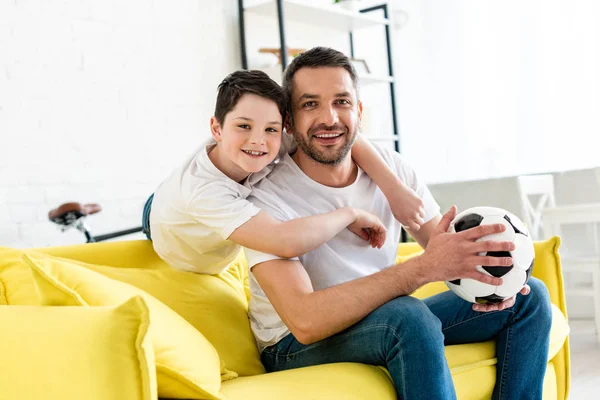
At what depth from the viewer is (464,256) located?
152 centimetres

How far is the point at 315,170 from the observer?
1911 mm

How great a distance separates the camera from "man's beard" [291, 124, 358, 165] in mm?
1855

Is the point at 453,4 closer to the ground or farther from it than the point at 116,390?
farther from it

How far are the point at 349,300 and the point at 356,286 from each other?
0.04m

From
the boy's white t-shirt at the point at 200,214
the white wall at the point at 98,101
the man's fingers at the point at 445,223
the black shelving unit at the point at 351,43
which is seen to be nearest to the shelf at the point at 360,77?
the black shelving unit at the point at 351,43

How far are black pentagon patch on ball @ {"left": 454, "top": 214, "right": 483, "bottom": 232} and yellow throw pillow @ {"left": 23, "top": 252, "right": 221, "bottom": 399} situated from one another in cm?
60

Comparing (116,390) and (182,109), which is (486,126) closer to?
(182,109)

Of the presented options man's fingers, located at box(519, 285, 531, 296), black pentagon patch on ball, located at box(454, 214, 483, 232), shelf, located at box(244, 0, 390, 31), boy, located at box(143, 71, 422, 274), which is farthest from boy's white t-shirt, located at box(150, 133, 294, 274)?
shelf, located at box(244, 0, 390, 31)

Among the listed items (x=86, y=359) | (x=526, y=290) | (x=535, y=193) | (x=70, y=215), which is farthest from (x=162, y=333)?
(x=535, y=193)

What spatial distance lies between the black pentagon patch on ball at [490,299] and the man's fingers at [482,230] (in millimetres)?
142

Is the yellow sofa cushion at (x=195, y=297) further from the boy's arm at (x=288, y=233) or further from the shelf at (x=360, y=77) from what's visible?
the shelf at (x=360, y=77)

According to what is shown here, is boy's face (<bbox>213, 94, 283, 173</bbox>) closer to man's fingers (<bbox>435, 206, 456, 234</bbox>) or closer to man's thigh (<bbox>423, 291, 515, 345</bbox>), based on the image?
man's fingers (<bbox>435, 206, 456, 234</bbox>)

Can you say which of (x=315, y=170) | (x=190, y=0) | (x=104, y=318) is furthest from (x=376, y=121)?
(x=104, y=318)

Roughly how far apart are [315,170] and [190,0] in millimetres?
2200
